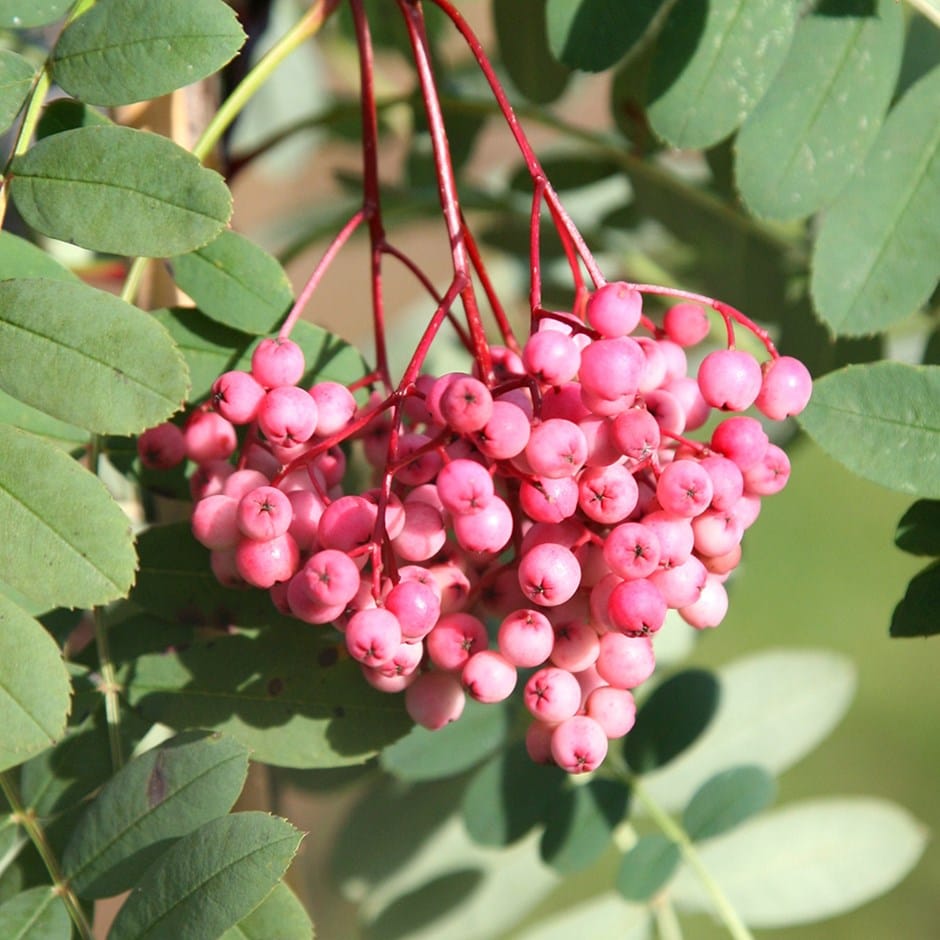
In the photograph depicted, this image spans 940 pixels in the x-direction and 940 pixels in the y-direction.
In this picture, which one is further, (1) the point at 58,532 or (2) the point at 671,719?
(2) the point at 671,719

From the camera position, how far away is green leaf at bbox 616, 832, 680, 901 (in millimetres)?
865

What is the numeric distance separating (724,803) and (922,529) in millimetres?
349

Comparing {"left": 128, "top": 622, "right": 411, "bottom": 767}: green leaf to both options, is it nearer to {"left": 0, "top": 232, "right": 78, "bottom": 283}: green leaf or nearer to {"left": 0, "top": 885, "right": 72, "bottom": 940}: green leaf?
{"left": 0, "top": 885, "right": 72, "bottom": 940}: green leaf

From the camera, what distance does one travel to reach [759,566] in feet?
8.95

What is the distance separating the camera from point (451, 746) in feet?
3.02

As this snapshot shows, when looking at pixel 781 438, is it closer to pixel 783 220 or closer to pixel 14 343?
pixel 783 220

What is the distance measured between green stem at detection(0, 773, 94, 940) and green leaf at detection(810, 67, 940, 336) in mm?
547

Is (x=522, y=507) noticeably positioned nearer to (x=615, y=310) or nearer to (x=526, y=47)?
(x=615, y=310)

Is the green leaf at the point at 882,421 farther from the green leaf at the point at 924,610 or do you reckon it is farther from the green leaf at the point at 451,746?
the green leaf at the point at 451,746

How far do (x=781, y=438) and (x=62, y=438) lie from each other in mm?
655

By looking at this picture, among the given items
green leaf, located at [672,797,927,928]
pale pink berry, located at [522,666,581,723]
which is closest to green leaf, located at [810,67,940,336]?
Result: pale pink berry, located at [522,666,581,723]

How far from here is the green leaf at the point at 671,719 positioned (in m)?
0.91

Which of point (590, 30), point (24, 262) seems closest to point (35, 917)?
point (24, 262)

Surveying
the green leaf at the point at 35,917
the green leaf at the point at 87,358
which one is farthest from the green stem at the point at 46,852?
the green leaf at the point at 87,358
